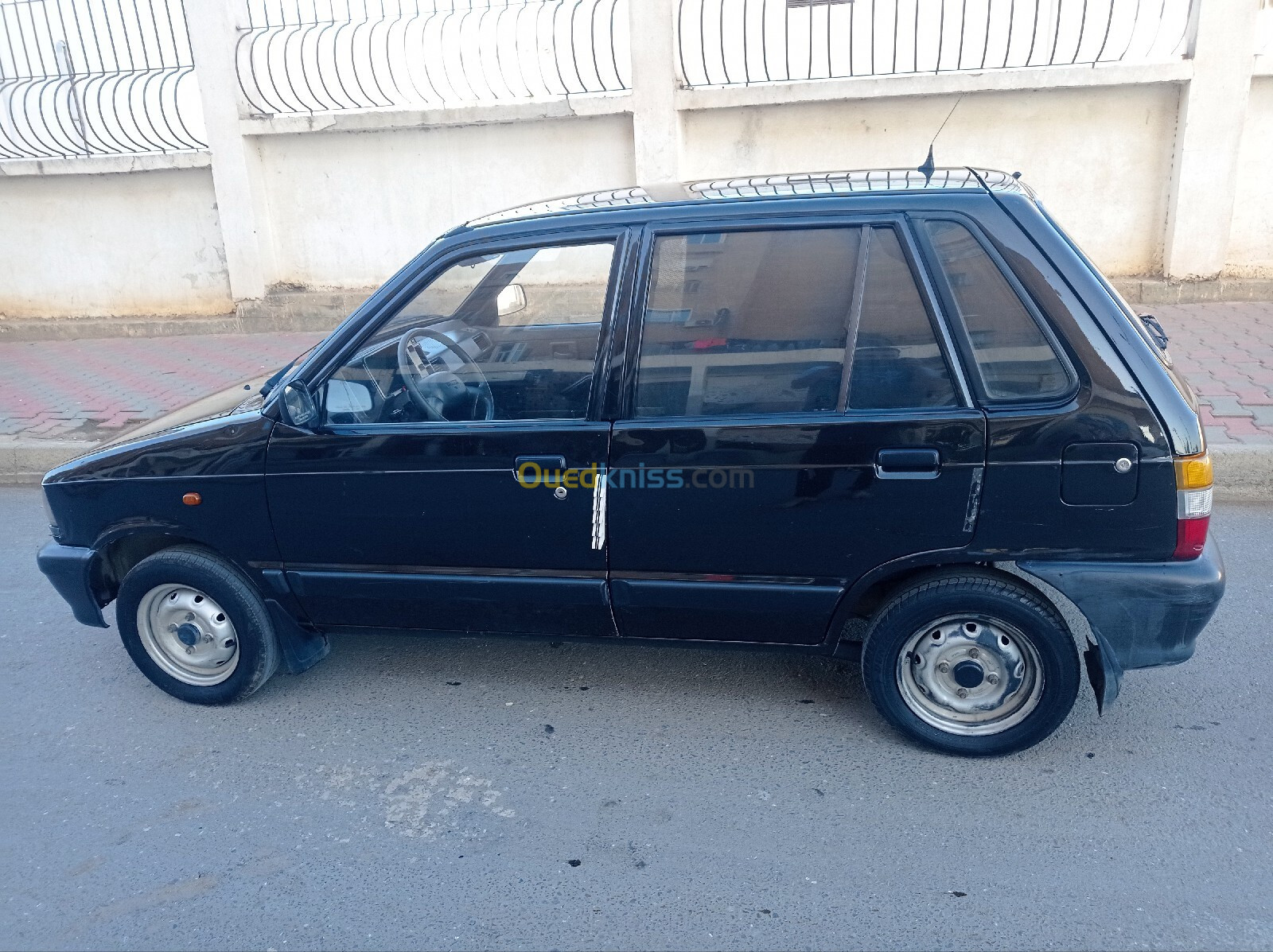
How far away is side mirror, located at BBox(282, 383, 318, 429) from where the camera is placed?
3.42 metres

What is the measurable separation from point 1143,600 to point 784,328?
4.29 ft

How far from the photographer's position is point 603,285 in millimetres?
3248

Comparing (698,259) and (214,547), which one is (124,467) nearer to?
(214,547)

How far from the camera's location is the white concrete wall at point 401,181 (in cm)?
905

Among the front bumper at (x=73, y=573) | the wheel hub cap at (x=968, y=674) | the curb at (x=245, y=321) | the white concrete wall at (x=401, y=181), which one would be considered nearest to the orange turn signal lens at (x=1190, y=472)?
the wheel hub cap at (x=968, y=674)

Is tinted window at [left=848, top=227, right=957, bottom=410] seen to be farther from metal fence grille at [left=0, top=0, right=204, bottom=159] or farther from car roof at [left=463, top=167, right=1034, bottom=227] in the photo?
metal fence grille at [left=0, top=0, right=204, bottom=159]

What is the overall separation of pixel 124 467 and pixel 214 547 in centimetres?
42

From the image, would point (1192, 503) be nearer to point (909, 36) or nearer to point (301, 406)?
point (301, 406)

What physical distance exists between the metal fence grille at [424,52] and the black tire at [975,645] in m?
6.81

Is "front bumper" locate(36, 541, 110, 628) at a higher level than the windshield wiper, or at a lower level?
lower

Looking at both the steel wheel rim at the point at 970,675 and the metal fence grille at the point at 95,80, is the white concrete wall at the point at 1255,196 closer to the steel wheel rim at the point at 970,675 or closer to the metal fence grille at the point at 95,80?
the steel wheel rim at the point at 970,675

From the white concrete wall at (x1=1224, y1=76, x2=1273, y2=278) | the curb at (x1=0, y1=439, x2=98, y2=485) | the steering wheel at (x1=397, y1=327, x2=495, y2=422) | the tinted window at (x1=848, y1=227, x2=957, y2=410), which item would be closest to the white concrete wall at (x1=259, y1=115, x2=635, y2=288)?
the curb at (x1=0, y1=439, x2=98, y2=485)

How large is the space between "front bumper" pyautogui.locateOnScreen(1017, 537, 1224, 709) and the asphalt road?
0.43 metres

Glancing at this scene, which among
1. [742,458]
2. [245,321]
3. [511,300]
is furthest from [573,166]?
[742,458]
